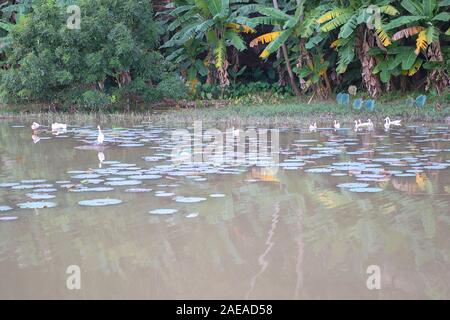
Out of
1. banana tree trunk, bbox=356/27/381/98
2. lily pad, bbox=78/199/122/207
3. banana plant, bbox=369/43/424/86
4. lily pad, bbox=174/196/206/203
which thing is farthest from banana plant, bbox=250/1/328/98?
lily pad, bbox=78/199/122/207

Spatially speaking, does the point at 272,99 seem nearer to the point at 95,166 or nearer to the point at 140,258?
the point at 95,166

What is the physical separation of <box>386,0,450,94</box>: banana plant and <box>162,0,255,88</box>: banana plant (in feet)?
14.4

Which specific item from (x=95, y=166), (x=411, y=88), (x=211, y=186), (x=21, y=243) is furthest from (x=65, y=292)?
(x=411, y=88)

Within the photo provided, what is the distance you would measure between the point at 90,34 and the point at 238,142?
737cm

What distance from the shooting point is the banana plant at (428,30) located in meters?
14.6

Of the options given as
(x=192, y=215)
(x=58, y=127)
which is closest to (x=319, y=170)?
(x=192, y=215)

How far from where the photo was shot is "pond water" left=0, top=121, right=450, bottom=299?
11.6 feet

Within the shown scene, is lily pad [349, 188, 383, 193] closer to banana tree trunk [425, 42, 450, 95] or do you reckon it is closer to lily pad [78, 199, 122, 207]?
lily pad [78, 199, 122, 207]

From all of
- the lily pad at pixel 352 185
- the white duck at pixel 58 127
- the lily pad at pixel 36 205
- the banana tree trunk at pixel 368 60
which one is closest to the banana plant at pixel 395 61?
the banana tree trunk at pixel 368 60

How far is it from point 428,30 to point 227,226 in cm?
1139

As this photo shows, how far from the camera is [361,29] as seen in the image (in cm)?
1658

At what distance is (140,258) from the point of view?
398 cm
